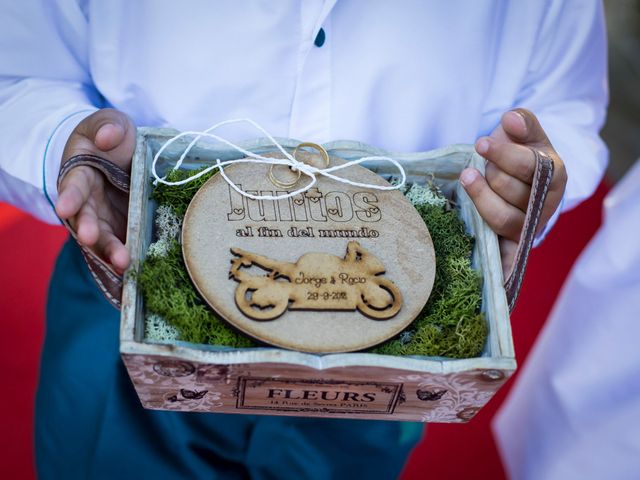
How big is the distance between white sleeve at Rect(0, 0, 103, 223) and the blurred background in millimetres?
803

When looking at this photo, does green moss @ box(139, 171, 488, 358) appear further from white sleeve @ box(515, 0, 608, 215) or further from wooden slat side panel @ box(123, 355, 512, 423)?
white sleeve @ box(515, 0, 608, 215)

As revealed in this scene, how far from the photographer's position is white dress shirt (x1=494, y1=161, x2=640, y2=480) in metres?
1.18

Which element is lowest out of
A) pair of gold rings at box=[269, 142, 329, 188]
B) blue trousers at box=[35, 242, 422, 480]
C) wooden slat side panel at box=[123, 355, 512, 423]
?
blue trousers at box=[35, 242, 422, 480]

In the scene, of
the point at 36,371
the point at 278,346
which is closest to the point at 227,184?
the point at 278,346

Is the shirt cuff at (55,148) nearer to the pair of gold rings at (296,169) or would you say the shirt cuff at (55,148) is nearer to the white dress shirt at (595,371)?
the pair of gold rings at (296,169)

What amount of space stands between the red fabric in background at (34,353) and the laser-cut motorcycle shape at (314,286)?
1113 millimetres

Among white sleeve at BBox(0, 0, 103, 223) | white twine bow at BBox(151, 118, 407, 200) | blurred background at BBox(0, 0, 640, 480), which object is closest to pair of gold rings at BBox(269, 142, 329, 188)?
white twine bow at BBox(151, 118, 407, 200)

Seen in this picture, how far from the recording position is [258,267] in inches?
28.8

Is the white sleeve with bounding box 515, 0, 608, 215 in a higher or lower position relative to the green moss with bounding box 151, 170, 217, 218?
higher

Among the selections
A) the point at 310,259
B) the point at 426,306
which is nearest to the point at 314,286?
the point at 310,259

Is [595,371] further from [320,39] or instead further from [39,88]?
[39,88]

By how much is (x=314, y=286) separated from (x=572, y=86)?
2.36 feet

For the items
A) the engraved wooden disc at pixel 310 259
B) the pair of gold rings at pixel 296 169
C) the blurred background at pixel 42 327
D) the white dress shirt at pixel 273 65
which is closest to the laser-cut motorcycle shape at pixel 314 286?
the engraved wooden disc at pixel 310 259

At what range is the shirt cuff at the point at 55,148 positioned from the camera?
0.93 m
